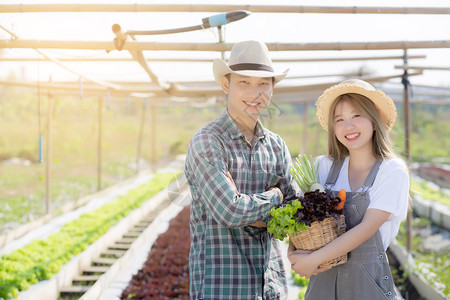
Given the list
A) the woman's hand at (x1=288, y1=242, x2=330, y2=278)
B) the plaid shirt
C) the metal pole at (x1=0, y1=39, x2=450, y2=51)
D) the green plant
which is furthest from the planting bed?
the green plant

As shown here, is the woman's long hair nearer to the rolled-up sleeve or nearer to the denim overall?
the denim overall

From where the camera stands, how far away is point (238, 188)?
207cm

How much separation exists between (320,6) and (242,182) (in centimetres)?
221

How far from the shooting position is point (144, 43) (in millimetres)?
3068

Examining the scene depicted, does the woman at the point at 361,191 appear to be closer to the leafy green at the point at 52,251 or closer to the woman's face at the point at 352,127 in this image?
the woman's face at the point at 352,127

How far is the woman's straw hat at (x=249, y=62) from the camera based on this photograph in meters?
2.05

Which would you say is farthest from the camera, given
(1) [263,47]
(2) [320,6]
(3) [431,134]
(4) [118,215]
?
(3) [431,134]

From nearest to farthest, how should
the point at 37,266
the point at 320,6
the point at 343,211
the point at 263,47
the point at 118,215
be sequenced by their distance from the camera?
the point at 343,211, the point at 263,47, the point at 320,6, the point at 37,266, the point at 118,215

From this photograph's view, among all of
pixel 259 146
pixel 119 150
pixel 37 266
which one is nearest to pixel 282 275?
pixel 259 146

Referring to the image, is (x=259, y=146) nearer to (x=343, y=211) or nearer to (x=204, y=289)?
(x=343, y=211)

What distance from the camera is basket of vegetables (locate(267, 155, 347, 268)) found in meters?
1.81

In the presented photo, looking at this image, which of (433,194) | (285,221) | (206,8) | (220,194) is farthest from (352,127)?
(433,194)

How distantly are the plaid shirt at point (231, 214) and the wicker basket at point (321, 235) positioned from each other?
19 centimetres

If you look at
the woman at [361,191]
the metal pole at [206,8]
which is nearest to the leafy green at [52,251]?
the woman at [361,191]
